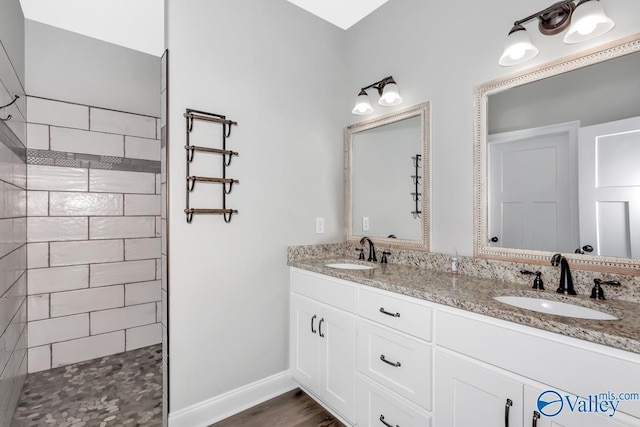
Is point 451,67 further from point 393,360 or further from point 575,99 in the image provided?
point 393,360

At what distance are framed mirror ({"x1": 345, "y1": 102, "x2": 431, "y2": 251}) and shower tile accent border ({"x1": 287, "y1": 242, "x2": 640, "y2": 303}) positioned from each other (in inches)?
3.2

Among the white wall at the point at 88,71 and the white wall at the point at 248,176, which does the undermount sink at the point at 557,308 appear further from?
the white wall at the point at 88,71

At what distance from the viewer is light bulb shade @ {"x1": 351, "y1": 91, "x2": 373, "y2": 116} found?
7.24ft

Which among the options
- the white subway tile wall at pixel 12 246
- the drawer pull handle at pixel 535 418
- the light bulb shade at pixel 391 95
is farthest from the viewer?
the light bulb shade at pixel 391 95

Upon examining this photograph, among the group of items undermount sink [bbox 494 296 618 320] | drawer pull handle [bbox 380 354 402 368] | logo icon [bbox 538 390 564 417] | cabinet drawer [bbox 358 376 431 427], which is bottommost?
cabinet drawer [bbox 358 376 431 427]

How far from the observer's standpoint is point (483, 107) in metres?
1.66

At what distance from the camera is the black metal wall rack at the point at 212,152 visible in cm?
176

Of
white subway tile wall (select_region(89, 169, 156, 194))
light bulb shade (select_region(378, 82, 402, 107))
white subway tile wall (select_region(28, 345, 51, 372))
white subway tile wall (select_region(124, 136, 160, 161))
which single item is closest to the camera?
light bulb shade (select_region(378, 82, 402, 107))

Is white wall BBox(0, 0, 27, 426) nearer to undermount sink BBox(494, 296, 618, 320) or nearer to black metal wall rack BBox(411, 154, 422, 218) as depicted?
black metal wall rack BBox(411, 154, 422, 218)

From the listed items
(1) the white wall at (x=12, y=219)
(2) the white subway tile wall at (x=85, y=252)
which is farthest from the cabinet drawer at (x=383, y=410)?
(2) the white subway tile wall at (x=85, y=252)

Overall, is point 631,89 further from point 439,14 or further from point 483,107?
point 439,14

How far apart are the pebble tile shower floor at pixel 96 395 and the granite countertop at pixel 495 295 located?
1350mm

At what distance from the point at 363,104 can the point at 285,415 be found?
2.09 m

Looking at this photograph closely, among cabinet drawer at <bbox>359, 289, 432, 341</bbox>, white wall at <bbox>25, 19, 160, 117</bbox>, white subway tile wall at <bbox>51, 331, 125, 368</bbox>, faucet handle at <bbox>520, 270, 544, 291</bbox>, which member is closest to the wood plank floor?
cabinet drawer at <bbox>359, 289, 432, 341</bbox>
